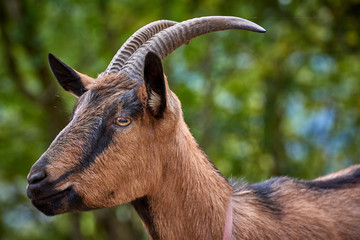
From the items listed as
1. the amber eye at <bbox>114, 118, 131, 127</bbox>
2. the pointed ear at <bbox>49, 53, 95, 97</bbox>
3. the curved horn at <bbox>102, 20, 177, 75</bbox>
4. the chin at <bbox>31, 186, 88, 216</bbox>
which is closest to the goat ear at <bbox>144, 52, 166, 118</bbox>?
the amber eye at <bbox>114, 118, 131, 127</bbox>

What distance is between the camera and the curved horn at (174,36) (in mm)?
3777

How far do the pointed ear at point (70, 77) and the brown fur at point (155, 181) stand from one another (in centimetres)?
8

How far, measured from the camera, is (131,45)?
13.2 feet

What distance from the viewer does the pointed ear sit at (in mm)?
3908

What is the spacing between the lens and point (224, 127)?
40.2 feet

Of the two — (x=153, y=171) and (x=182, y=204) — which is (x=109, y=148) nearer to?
(x=153, y=171)

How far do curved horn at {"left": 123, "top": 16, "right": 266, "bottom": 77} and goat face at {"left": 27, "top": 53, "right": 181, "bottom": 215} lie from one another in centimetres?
15

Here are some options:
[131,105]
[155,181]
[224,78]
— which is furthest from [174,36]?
[224,78]

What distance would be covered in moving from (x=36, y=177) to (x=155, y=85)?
3.24 ft

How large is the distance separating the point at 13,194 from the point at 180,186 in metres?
11.6

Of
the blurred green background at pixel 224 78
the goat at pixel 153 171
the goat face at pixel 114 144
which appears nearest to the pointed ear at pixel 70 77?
the goat at pixel 153 171

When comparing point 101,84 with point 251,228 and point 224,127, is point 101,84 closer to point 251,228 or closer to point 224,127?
point 251,228

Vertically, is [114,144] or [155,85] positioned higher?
[155,85]

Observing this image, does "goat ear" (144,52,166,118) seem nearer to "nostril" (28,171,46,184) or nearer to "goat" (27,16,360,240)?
"goat" (27,16,360,240)
